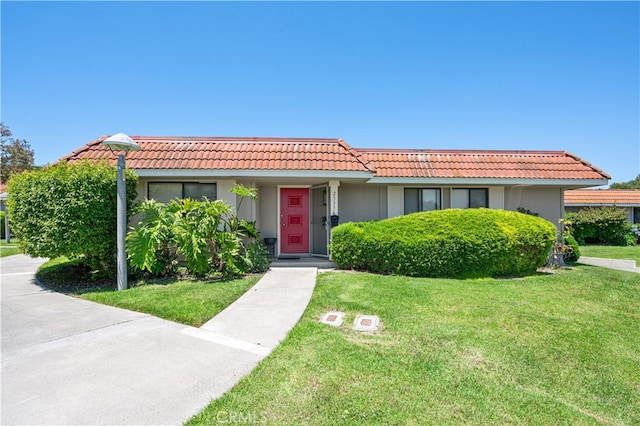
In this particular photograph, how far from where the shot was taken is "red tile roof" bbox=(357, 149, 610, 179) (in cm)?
1077

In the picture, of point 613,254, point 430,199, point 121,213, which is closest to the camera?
point 121,213

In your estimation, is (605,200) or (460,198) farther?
(605,200)

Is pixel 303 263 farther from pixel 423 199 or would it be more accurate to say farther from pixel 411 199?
pixel 423 199

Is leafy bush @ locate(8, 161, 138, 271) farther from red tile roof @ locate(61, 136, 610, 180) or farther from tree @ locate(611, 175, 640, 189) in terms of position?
tree @ locate(611, 175, 640, 189)

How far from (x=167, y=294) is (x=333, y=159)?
19.2 ft

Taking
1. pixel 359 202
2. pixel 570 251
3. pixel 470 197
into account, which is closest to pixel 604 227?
pixel 570 251

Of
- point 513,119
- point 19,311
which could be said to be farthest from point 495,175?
point 19,311

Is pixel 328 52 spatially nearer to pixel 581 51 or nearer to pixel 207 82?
pixel 207 82

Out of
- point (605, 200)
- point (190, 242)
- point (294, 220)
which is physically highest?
point (605, 200)

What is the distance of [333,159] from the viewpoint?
9.92m

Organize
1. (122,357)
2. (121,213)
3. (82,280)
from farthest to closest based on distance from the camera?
(82,280) < (121,213) < (122,357)

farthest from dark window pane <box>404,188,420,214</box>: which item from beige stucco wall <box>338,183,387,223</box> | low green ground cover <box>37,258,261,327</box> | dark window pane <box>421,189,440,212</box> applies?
low green ground cover <box>37,258,261,327</box>

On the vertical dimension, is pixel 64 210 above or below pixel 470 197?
below

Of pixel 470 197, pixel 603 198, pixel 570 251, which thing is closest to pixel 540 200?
pixel 570 251
